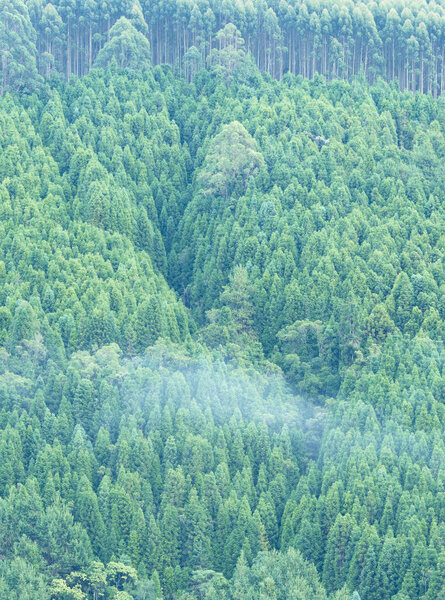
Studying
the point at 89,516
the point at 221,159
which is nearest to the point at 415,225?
the point at 221,159

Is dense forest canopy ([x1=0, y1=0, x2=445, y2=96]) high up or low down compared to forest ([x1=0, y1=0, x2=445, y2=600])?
up

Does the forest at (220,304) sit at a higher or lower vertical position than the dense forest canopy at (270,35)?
lower

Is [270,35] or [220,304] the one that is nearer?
[220,304]

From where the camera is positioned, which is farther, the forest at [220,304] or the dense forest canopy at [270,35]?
the dense forest canopy at [270,35]

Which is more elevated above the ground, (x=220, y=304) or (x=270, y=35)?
(x=270, y=35)

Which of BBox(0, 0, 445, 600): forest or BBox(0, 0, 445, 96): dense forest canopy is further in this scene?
BBox(0, 0, 445, 96): dense forest canopy
